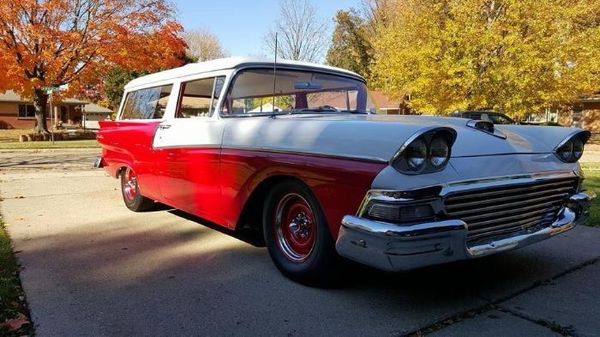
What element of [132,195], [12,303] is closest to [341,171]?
[12,303]

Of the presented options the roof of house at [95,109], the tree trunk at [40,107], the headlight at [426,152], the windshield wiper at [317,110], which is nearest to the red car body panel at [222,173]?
the headlight at [426,152]

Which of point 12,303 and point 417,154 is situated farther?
point 12,303

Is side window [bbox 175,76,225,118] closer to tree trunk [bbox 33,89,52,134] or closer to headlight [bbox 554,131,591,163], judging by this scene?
headlight [bbox 554,131,591,163]

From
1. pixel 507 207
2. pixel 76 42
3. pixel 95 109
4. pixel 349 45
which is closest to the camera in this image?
pixel 507 207

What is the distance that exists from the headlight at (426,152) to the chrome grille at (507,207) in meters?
0.22

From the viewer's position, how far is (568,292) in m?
3.55

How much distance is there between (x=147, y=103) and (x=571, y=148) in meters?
4.40

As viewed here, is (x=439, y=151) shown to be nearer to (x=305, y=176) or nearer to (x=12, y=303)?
(x=305, y=176)

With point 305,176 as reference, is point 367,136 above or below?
above

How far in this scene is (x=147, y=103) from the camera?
19.1 feet

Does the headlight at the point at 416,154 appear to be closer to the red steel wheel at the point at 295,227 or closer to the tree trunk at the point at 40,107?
the red steel wheel at the point at 295,227

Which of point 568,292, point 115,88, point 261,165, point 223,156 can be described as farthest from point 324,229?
point 115,88

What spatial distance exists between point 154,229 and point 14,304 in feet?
6.99

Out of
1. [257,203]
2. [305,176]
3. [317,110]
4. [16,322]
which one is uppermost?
[317,110]
